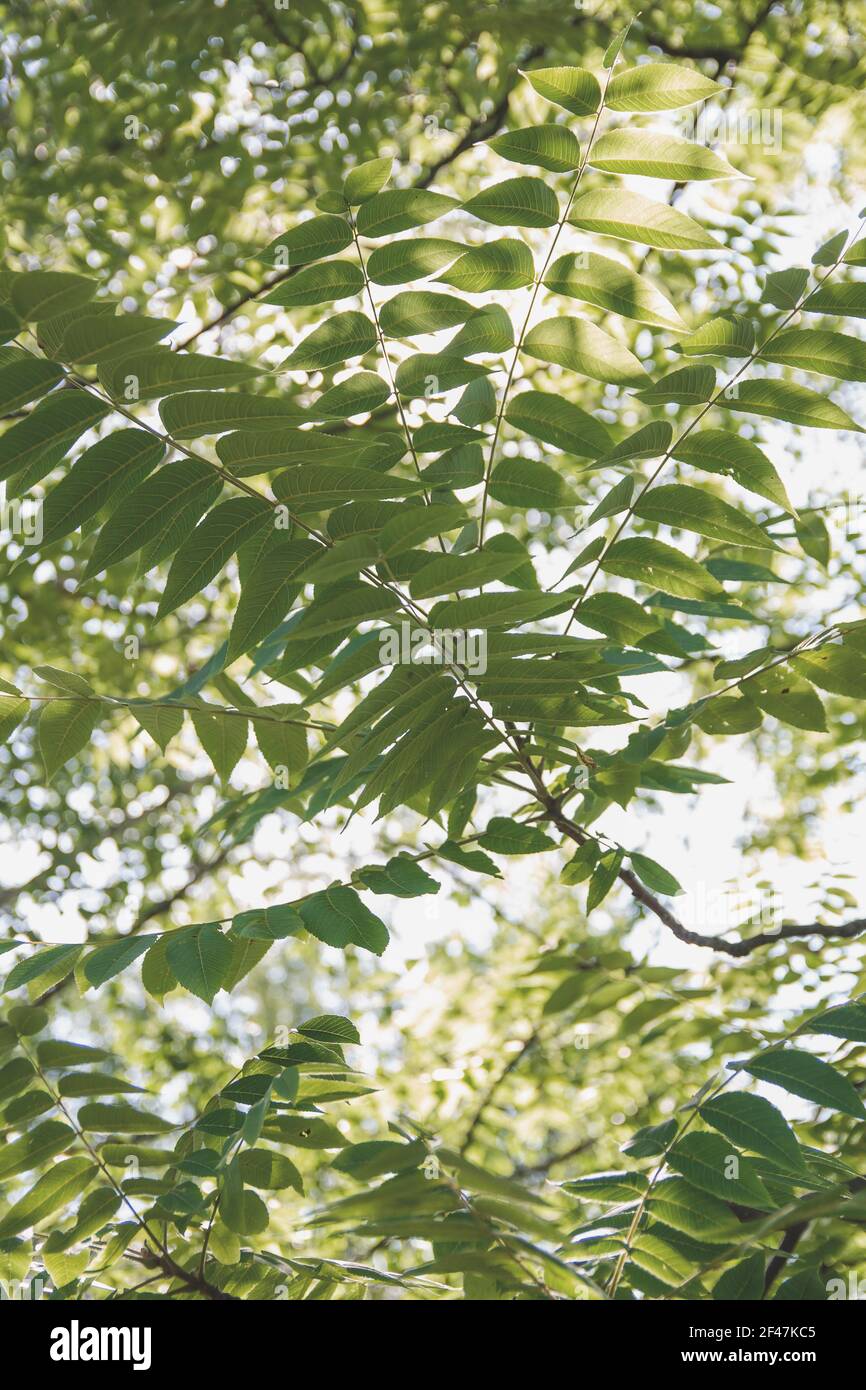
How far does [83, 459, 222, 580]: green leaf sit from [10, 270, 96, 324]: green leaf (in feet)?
0.99

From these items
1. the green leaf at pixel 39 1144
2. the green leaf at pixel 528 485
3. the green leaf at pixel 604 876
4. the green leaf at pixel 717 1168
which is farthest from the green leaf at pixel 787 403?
the green leaf at pixel 39 1144

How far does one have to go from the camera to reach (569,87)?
80.3 inches

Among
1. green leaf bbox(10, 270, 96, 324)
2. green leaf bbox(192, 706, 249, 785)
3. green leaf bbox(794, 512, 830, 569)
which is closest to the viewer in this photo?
green leaf bbox(10, 270, 96, 324)

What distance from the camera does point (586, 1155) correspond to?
20.4ft

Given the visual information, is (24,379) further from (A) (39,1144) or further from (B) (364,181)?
(A) (39,1144)

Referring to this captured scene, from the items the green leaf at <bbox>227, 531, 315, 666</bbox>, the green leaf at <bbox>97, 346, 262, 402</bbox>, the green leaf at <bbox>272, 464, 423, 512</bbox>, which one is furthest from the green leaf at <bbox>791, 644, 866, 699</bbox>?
the green leaf at <bbox>97, 346, 262, 402</bbox>

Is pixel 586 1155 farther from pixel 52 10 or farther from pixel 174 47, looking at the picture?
pixel 52 10

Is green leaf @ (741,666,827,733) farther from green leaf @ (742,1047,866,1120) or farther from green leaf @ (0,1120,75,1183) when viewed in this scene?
green leaf @ (0,1120,75,1183)

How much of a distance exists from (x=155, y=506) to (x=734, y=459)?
103 cm

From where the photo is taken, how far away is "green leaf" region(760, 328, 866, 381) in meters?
1.91

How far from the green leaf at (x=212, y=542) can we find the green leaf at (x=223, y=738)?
17.4 inches

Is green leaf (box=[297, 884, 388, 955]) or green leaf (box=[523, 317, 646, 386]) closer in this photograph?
green leaf (box=[297, 884, 388, 955])

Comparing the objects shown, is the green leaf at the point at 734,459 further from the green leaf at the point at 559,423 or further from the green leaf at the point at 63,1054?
the green leaf at the point at 63,1054

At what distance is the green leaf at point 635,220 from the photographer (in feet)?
6.32
